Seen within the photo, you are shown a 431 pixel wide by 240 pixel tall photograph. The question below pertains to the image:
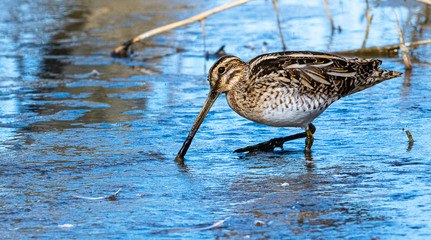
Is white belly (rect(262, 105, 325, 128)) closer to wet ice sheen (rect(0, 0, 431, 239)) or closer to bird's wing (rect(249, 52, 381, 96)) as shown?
bird's wing (rect(249, 52, 381, 96))

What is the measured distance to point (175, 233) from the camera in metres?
4.77

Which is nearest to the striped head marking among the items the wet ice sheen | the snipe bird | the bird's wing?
the snipe bird

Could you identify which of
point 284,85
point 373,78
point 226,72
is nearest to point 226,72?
point 226,72

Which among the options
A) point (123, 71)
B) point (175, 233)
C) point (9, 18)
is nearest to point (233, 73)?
point (175, 233)

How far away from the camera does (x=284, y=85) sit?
677 cm

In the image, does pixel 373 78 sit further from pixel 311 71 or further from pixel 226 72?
pixel 226 72

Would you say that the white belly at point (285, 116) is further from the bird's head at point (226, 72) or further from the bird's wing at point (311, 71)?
the bird's head at point (226, 72)

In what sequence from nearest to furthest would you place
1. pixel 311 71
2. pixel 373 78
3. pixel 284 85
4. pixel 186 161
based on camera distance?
pixel 186 161, pixel 284 85, pixel 311 71, pixel 373 78

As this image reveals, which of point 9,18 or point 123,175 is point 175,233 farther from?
point 9,18

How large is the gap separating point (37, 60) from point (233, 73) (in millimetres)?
6510

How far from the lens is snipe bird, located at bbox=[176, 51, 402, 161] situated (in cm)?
676

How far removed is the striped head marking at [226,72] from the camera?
702 cm

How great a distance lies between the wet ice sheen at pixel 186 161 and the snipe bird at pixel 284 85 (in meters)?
0.35

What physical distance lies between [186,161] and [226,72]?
39.3 inches
